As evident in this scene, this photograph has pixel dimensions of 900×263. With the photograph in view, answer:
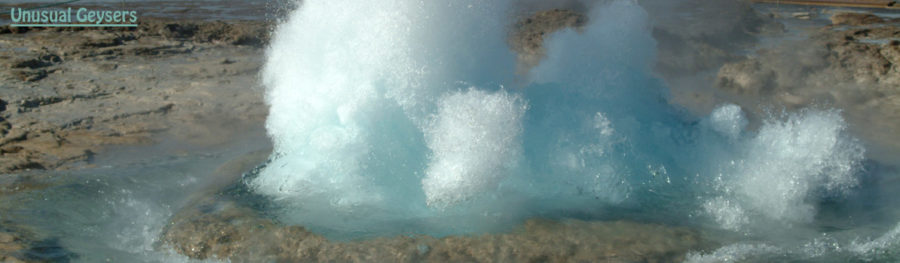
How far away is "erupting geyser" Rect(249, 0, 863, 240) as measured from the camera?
135 inches

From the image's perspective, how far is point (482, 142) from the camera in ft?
11.3

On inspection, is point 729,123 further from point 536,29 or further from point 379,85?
point 536,29

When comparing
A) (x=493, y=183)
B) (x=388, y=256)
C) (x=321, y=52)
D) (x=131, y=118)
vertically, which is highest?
(x=321, y=52)

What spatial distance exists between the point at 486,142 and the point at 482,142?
→ 0.07 ft

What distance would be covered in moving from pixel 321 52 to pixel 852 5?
35.2 feet

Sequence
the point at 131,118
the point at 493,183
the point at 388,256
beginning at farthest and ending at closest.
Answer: the point at 131,118 → the point at 493,183 → the point at 388,256

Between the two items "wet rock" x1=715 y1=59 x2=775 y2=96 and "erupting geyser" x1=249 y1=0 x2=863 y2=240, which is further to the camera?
"wet rock" x1=715 y1=59 x2=775 y2=96

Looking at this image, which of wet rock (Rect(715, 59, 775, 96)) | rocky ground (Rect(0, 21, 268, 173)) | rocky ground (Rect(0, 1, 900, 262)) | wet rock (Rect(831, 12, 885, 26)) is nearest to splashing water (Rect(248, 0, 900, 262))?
rocky ground (Rect(0, 1, 900, 262))

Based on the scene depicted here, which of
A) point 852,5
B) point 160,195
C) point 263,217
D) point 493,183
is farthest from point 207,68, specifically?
point 852,5

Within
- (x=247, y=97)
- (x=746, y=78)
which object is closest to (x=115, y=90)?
(x=247, y=97)

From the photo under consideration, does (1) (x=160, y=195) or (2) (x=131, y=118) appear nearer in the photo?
(1) (x=160, y=195)

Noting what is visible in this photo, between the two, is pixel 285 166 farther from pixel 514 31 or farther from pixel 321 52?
pixel 514 31

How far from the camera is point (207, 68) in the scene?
24.2 feet

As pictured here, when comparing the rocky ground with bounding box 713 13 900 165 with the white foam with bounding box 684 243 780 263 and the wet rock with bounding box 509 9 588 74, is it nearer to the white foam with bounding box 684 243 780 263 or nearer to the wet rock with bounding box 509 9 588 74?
the wet rock with bounding box 509 9 588 74
